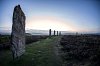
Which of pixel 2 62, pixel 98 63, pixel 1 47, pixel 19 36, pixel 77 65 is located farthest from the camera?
pixel 1 47

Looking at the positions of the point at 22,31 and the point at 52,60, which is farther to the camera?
the point at 22,31

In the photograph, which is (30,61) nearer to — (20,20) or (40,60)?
(40,60)

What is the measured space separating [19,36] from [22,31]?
0.76 metres

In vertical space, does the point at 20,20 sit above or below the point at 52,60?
above

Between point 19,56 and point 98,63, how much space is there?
608cm

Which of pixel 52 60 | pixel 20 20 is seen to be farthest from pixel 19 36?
pixel 52 60

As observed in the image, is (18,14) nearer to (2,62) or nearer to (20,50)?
(20,50)

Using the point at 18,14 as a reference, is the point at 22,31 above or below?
below

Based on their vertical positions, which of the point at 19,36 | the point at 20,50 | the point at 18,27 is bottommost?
the point at 20,50

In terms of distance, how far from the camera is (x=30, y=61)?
32.4 ft

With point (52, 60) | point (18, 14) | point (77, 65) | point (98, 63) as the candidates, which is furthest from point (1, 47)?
point (98, 63)

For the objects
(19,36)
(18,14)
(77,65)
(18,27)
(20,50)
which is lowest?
(77,65)

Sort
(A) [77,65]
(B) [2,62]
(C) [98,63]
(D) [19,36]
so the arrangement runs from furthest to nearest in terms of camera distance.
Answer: (D) [19,36] < (B) [2,62] < (A) [77,65] < (C) [98,63]

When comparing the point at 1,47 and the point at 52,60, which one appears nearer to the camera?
the point at 52,60
